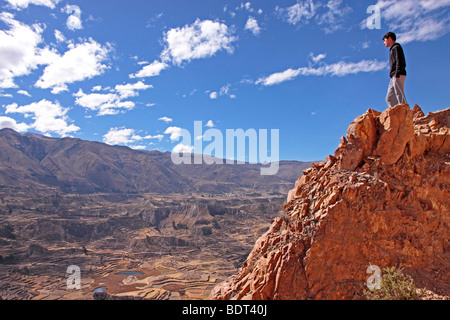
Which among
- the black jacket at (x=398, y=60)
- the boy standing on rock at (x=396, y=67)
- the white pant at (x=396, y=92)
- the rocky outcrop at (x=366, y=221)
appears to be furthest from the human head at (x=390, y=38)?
the rocky outcrop at (x=366, y=221)

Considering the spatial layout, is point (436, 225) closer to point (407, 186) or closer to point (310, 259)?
point (407, 186)

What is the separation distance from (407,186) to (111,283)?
48.3m

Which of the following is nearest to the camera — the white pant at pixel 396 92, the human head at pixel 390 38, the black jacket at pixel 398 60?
the black jacket at pixel 398 60

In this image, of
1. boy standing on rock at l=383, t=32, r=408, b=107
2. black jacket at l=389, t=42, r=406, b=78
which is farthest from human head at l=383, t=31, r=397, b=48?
black jacket at l=389, t=42, r=406, b=78

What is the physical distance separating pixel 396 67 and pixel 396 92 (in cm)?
82

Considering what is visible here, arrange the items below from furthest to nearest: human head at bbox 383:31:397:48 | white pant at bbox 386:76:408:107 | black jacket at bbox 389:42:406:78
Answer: white pant at bbox 386:76:408:107
human head at bbox 383:31:397:48
black jacket at bbox 389:42:406:78

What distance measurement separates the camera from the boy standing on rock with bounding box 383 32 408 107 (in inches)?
376

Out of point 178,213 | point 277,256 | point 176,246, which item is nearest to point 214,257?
point 176,246

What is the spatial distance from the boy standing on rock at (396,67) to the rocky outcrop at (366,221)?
0.74m

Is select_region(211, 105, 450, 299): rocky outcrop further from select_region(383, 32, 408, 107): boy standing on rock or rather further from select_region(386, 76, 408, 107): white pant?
select_region(383, 32, 408, 107): boy standing on rock

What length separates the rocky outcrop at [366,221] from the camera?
8391 millimetres

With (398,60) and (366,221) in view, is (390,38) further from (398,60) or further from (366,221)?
(366,221)

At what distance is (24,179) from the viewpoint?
476 feet

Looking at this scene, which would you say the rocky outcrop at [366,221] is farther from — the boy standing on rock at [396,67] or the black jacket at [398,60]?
the black jacket at [398,60]
